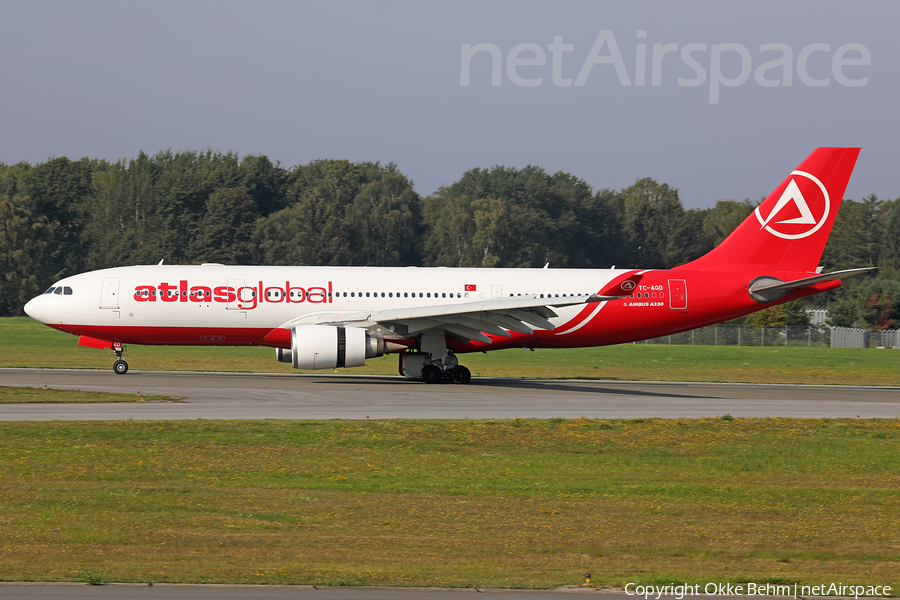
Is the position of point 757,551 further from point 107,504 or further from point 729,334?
point 729,334

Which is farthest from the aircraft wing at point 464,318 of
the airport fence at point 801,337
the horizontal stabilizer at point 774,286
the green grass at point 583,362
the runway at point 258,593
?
the airport fence at point 801,337

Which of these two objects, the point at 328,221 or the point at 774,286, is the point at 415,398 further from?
the point at 328,221

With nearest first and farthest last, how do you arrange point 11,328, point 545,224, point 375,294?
point 375,294 < point 11,328 < point 545,224

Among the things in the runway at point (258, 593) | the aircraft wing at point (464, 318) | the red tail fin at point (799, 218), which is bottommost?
the runway at point (258, 593)

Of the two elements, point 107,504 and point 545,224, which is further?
point 545,224

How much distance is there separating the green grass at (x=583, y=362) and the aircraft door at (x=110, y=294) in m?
6.66

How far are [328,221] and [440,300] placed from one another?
84.0 meters

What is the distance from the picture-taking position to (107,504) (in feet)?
41.6

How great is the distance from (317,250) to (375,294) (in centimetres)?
8022

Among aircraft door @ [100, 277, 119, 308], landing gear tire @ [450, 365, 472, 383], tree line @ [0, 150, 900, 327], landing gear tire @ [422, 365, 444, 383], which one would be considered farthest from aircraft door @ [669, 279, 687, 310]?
tree line @ [0, 150, 900, 327]

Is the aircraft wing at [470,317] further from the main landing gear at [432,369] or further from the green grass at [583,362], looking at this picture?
the green grass at [583,362]

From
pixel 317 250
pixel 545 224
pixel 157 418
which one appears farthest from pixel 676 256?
pixel 157 418

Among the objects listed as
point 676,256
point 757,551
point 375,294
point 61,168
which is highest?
point 61,168

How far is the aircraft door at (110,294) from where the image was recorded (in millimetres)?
32688
